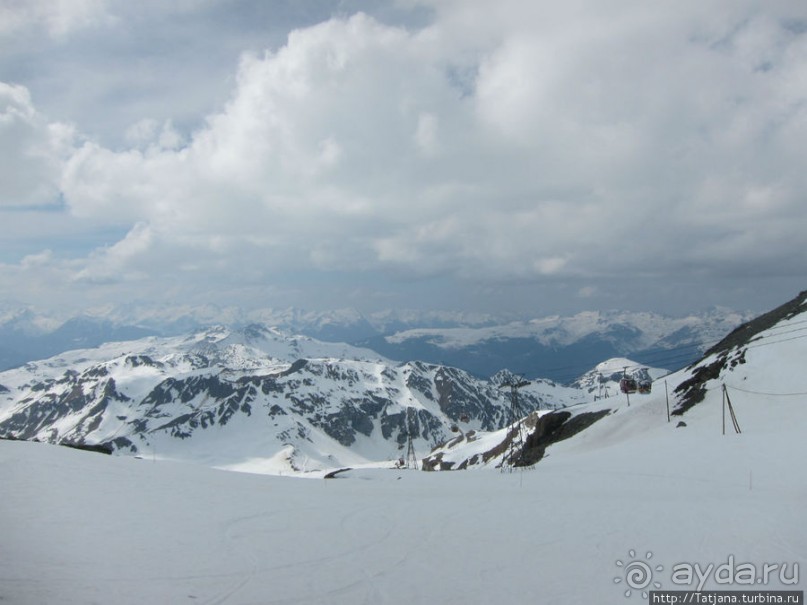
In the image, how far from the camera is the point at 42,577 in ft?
30.2

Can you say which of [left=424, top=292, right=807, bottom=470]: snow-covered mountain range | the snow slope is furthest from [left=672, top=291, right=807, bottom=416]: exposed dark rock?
the snow slope

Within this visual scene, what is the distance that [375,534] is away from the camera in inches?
551

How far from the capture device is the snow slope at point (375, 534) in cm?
1001

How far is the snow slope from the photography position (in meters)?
10.0

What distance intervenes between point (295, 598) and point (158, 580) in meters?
2.79

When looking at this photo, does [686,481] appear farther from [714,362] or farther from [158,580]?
[714,362]

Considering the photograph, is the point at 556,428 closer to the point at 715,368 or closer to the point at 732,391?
the point at 715,368

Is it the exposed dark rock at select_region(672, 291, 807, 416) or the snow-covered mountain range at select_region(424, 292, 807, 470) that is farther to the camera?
the exposed dark rock at select_region(672, 291, 807, 416)

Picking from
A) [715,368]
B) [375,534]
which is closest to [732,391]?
[715,368]

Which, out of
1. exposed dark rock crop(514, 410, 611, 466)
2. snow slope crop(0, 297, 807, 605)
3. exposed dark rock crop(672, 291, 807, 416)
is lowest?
exposed dark rock crop(514, 410, 611, 466)

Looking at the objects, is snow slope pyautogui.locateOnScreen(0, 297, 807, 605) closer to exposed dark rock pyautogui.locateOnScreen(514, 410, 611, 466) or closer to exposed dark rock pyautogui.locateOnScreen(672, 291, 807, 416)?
exposed dark rock pyautogui.locateOnScreen(672, 291, 807, 416)

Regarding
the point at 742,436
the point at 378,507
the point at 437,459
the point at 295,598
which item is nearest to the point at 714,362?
the point at 742,436

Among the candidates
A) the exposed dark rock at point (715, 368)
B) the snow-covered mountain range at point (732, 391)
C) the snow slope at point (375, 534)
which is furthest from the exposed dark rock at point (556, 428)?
the snow slope at point (375, 534)

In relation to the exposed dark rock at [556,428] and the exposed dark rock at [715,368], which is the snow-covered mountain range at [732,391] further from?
the exposed dark rock at [556,428]
